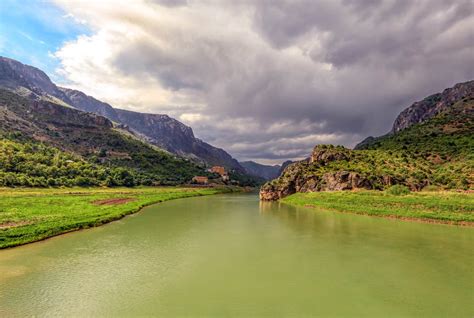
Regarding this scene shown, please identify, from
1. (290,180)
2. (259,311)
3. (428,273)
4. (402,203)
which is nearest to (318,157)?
(290,180)

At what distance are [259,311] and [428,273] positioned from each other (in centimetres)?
1651

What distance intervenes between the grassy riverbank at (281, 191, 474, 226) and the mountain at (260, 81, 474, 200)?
16.6 m

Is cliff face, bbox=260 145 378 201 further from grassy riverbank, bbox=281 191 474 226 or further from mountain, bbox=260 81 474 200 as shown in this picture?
grassy riverbank, bbox=281 191 474 226

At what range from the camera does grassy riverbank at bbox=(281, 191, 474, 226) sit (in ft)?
169

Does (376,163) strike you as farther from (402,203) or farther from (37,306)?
(37,306)

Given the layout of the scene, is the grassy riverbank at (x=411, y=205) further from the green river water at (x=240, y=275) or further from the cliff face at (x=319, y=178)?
the cliff face at (x=319, y=178)

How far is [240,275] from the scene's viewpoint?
2386cm

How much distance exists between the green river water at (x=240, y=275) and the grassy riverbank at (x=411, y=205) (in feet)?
37.0

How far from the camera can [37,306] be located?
17.5 metres

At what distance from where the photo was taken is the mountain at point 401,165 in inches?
3516

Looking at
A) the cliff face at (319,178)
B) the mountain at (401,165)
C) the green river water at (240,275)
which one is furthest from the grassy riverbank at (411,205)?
the mountain at (401,165)

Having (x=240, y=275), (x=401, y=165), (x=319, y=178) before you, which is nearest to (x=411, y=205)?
(x=319, y=178)

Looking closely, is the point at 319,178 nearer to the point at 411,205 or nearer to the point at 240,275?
the point at 411,205

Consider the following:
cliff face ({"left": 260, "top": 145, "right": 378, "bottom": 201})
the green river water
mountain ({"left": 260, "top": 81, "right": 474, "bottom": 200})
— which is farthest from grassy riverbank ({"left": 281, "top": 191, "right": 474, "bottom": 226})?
mountain ({"left": 260, "top": 81, "right": 474, "bottom": 200})
